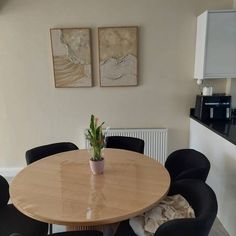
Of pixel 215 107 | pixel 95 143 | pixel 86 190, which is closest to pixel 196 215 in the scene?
pixel 86 190

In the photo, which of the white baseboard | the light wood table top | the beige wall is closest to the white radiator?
the beige wall

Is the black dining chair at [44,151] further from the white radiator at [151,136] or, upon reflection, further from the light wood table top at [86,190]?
the white radiator at [151,136]

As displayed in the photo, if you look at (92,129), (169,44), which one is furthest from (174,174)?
(169,44)

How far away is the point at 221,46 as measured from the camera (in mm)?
2684

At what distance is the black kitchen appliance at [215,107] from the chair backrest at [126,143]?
945 millimetres

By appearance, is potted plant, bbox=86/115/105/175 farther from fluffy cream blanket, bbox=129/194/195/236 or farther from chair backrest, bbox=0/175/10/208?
chair backrest, bbox=0/175/10/208

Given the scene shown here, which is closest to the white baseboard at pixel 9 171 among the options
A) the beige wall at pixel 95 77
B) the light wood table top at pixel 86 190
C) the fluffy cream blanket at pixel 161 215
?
the beige wall at pixel 95 77

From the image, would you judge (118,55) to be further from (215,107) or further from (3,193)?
(3,193)

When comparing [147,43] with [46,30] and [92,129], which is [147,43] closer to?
[46,30]

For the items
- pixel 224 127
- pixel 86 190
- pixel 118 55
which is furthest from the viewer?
pixel 118 55

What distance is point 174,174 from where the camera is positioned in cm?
210

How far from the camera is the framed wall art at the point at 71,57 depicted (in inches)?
117

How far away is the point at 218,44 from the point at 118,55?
1217 millimetres

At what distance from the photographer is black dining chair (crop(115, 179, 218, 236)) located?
3.66 feet
